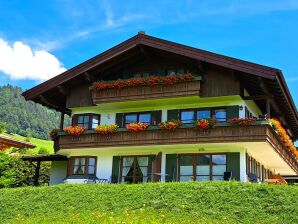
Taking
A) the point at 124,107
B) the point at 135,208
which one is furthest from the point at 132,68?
the point at 135,208

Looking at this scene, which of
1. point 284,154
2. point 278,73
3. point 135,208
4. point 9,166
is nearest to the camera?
point 135,208

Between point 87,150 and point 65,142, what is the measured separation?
129cm

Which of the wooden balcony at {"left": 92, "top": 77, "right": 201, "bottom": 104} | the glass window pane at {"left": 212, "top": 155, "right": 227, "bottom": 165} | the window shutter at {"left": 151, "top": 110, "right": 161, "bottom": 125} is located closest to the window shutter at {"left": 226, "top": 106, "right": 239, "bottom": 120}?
the wooden balcony at {"left": 92, "top": 77, "right": 201, "bottom": 104}

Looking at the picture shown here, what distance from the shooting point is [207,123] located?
2469cm

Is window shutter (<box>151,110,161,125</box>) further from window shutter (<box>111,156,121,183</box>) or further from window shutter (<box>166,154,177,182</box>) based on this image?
window shutter (<box>111,156,121,183</box>)

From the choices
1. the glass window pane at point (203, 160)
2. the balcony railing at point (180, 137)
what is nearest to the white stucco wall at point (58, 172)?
the balcony railing at point (180, 137)

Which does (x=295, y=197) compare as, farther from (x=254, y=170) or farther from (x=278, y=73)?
(x=254, y=170)

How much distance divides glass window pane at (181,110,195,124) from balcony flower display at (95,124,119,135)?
354 cm

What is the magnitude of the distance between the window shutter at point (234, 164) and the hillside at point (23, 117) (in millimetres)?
87946

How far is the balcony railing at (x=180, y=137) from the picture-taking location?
78.4 ft

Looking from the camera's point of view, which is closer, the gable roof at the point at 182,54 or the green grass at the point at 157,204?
the green grass at the point at 157,204

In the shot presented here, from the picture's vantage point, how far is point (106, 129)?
27.1 metres

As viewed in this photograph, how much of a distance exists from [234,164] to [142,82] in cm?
642

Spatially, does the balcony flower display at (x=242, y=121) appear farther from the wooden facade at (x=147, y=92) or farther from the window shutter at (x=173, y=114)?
the window shutter at (x=173, y=114)
